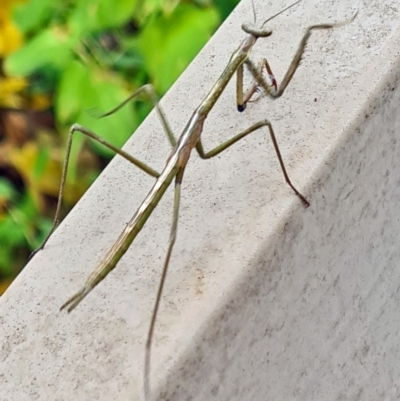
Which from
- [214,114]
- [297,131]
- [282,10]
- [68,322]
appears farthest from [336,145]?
[68,322]

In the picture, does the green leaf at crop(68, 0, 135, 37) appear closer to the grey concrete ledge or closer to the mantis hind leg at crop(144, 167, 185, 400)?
the grey concrete ledge

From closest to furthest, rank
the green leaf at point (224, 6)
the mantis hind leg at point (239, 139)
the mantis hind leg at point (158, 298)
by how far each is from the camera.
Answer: the mantis hind leg at point (158, 298)
the mantis hind leg at point (239, 139)
the green leaf at point (224, 6)

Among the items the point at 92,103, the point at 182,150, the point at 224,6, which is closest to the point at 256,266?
the point at 182,150

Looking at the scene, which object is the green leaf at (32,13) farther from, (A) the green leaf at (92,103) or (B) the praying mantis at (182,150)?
(B) the praying mantis at (182,150)

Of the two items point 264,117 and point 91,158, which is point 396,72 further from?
point 91,158

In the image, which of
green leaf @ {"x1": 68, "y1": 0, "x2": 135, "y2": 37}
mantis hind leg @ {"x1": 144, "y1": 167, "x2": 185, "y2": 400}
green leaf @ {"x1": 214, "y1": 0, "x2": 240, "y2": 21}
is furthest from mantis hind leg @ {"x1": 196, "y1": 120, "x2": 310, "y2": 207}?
green leaf @ {"x1": 214, "y1": 0, "x2": 240, "y2": 21}

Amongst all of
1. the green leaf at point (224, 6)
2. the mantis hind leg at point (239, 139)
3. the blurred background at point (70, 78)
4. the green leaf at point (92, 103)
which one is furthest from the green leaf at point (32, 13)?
the mantis hind leg at point (239, 139)
